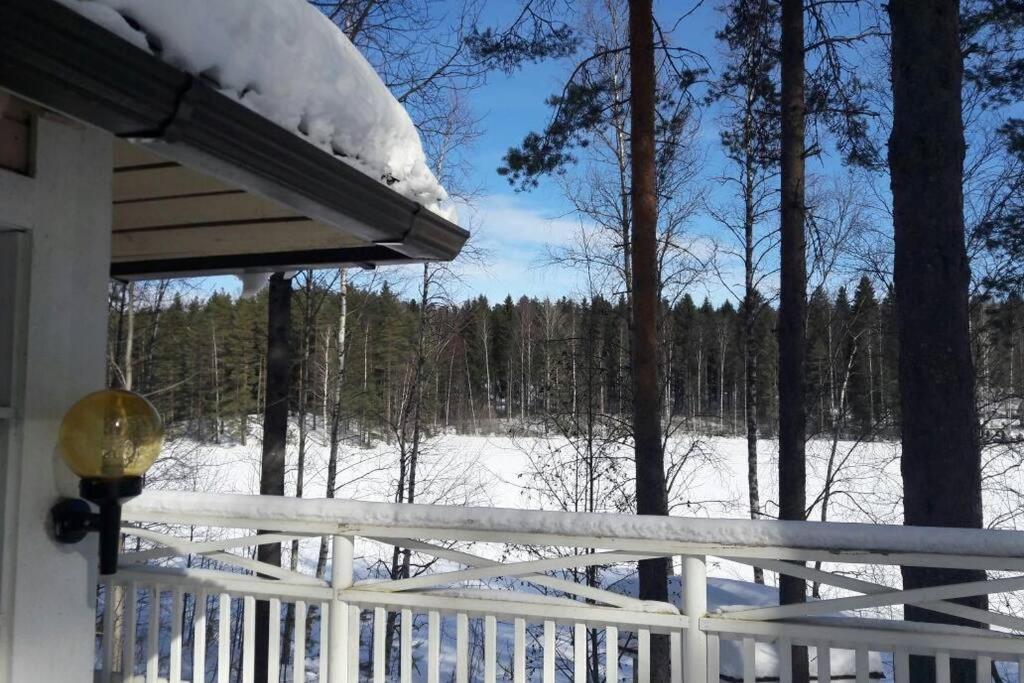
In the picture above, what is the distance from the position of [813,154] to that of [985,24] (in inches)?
67.9

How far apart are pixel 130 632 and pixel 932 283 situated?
3713mm

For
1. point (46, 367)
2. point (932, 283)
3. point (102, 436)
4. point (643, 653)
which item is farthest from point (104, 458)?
point (932, 283)

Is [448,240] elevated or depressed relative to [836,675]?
elevated

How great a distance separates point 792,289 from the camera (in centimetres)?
716

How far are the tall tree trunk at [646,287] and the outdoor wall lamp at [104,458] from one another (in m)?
5.49

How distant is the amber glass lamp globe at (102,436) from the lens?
4.83ft

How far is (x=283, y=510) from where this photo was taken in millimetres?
2230

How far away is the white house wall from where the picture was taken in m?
1.48

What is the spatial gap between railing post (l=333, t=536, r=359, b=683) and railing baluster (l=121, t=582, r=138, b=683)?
2.33 ft

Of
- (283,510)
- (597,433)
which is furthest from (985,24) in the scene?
(283,510)

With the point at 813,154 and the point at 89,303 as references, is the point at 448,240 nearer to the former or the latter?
the point at 89,303

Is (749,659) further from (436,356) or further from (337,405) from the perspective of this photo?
(436,356)

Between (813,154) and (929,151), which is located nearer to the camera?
(929,151)

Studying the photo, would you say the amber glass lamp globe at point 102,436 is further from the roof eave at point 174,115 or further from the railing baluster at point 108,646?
the railing baluster at point 108,646
